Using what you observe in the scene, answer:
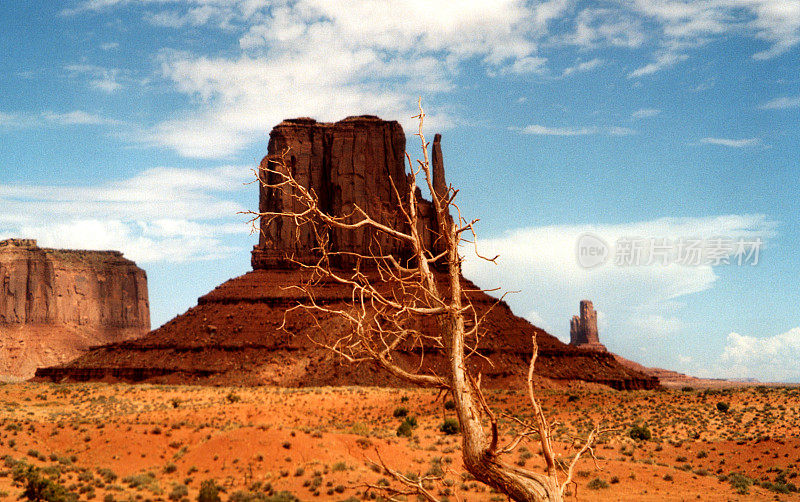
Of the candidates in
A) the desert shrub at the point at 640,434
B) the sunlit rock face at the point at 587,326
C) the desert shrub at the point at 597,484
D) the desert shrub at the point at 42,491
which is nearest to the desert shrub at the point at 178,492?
the desert shrub at the point at 42,491

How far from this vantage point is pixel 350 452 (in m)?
21.7

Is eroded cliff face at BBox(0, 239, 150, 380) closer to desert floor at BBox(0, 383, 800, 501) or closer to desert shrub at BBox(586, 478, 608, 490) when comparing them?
desert floor at BBox(0, 383, 800, 501)

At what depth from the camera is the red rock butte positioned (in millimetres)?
57656

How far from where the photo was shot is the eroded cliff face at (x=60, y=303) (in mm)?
113062

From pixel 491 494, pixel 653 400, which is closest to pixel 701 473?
pixel 491 494

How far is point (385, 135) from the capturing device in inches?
3282

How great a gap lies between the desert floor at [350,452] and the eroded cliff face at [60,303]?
83.6 m

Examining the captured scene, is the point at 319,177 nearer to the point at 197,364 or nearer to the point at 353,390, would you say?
the point at 197,364

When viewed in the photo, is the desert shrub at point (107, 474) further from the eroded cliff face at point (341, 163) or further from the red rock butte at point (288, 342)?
the eroded cliff face at point (341, 163)

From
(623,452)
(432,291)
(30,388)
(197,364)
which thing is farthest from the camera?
(197,364)

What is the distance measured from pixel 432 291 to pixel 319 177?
3093 inches

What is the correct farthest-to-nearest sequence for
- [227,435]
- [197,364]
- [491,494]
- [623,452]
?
[197,364], [623,452], [227,435], [491,494]

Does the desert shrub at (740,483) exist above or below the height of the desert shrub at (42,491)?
below

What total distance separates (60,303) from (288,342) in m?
78.2
